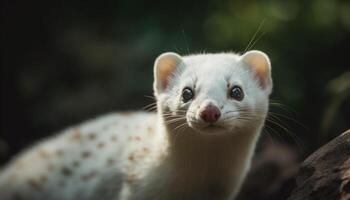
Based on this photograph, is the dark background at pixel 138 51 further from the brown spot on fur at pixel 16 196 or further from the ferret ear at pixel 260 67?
the ferret ear at pixel 260 67

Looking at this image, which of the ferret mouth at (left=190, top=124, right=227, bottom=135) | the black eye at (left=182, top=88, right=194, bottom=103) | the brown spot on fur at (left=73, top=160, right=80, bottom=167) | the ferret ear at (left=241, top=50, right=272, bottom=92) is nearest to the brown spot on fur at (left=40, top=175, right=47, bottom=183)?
the brown spot on fur at (left=73, top=160, right=80, bottom=167)

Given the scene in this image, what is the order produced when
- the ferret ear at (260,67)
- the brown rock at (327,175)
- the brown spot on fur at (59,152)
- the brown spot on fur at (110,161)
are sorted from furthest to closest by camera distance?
the brown spot on fur at (59,152) < the brown spot on fur at (110,161) < the ferret ear at (260,67) < the brown rock at (327,175)

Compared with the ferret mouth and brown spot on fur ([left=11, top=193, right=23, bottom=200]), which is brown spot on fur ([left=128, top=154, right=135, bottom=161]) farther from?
brown spot on fur ([left=11, top=193, right=23, bottom=200])

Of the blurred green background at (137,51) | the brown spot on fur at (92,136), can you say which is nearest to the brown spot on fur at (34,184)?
the brown spot on fur at (92,136)

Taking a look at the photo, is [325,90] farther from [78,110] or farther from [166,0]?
[78,110]

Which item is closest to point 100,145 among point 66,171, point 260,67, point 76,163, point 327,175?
point 76,163

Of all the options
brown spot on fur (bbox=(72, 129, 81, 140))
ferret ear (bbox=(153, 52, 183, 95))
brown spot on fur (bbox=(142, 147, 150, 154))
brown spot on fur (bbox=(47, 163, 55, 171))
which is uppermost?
brown spot on fur (bbox=(72, 129, 81, 140))

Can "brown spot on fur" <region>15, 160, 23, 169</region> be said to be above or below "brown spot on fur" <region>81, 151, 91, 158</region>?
above

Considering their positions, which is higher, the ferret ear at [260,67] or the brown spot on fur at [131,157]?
the brown spot on fur at [131,157]
